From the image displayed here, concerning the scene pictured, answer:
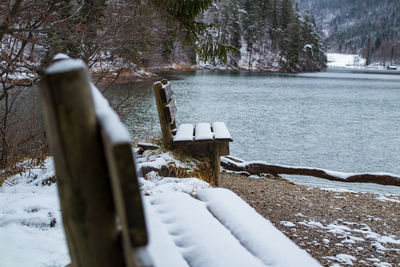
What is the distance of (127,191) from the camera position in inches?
25.9

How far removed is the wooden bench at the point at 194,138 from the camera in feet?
15.8

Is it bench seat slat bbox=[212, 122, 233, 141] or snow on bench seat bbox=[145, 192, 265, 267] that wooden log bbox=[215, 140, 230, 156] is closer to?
bench seat slat bbox=[212, 122, 233, 141]

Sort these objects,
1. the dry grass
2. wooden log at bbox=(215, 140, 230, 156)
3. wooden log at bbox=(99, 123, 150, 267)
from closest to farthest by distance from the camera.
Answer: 1. wooden log at bbox=(99, 123, 150, 267)
2. wooden log at bbox=(215, 140, 230, 156)
3. the dry grass

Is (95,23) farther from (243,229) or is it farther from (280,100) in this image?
(280,100)

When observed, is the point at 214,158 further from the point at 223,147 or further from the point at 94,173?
the point at 94,173

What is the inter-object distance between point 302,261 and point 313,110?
22.7m

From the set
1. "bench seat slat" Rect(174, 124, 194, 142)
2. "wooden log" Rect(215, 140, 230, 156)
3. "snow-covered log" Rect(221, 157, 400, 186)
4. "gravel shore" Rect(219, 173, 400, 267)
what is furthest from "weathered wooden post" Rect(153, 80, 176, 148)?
"snow-covered log" Rect(221, 157, 400, 186)

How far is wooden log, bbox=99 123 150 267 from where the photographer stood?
0.65 metres

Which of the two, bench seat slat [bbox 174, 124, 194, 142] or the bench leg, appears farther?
the bench leg

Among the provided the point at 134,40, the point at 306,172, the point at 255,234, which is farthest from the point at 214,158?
the point at 134,40

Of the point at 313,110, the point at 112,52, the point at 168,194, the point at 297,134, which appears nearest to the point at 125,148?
the point at 168,194

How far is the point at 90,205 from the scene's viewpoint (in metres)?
0.72

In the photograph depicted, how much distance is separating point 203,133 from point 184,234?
3287 mm

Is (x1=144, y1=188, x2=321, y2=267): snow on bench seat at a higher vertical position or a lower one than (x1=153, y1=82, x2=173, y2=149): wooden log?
lower
